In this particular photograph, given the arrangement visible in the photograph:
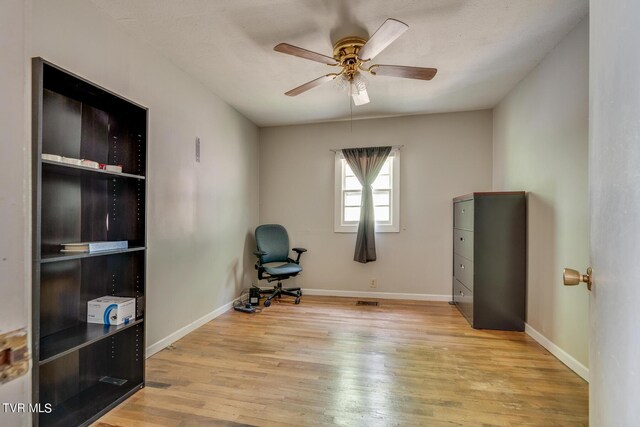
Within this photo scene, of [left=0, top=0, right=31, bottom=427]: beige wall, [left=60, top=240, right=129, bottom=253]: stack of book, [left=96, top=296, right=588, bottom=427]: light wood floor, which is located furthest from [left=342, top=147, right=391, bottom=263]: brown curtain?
[left=0, top=0, right=31, bottom=427]: beige wall

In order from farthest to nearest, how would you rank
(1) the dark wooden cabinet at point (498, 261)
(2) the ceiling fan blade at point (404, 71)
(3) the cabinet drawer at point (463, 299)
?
(3) the cabinet drawer at point (463, 299) < (1) the dark wooden cabinet at point (498, 261) < (2) the ceiling fan blade at point (404, 71)

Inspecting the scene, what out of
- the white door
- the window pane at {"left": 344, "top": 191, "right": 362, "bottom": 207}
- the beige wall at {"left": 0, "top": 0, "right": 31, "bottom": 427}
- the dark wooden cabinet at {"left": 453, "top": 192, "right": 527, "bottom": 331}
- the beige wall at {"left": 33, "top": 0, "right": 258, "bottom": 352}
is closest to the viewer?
the beige wall at {"left": 0, "top": 0, "right": 31, "bottom": 427}

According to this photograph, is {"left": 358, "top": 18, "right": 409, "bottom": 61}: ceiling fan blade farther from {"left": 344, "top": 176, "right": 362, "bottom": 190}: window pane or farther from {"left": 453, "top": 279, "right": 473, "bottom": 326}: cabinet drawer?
{"left": 453, "top": 279, "right": 473, "bottom": 326}: cabinet drawer

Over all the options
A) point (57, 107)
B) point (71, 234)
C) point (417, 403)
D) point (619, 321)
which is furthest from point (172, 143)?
point (619, 321)

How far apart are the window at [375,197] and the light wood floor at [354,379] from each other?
5.01ft

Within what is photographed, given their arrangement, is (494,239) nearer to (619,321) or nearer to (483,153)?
(483,153)

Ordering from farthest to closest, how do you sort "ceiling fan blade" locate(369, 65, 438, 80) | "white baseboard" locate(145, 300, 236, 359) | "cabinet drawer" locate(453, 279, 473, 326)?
1. "cabinet drawer" locate(453, 279, 473, 326)
2. "white baseboard" locate(145, 300, 236, 359)
3. "ceiling fan blade" locate(369, 65, 438, 80)

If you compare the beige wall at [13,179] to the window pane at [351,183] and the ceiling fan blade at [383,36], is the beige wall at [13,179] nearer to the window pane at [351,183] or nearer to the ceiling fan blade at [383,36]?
the ceiling fan blade at [383,36]

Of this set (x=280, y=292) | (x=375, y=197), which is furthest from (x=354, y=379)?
(x=375, y=197)

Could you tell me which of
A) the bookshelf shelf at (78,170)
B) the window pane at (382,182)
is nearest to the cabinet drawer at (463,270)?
the window pane at (382,182)

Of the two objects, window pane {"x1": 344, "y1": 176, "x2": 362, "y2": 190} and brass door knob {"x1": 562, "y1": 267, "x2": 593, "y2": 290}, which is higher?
window pane {"x1": 344, "y1": 176, "x2": 362, "y2": 190}

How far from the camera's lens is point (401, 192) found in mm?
4207

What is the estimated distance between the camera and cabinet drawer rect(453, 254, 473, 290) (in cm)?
320

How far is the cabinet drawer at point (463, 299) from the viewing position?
3.17 meters
